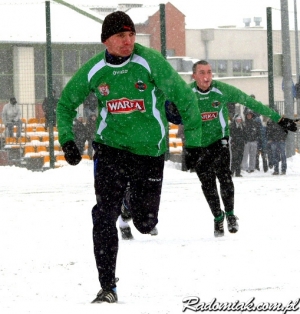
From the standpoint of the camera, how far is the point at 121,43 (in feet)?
20.7

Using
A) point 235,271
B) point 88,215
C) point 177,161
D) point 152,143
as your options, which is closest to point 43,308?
point 152,143

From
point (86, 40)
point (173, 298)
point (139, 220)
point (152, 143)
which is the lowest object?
point (173, 298)

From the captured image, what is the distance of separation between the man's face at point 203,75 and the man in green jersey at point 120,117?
10.5ft

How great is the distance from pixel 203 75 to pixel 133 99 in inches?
140

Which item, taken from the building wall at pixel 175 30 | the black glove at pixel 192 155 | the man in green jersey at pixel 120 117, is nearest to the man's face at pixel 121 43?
the man in green jersey at pixel 120 117

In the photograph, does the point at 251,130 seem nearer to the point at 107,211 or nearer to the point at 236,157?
the point at 236,157

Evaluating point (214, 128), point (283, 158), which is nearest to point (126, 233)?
point (214, 128)

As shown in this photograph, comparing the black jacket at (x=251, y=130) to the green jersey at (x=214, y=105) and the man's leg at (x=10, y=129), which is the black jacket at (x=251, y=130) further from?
the green jersey at (x=214, y=105)

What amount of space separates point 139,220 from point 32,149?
1587 cm

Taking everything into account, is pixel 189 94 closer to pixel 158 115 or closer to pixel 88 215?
pixel 158 115

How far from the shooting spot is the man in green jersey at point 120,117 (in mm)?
6305

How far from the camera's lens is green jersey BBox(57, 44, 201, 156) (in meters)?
6.39

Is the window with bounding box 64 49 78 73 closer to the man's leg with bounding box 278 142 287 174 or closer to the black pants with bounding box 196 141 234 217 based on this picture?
the man's leg with bounding box 278 142 287 174

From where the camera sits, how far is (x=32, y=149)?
22.6 meters
